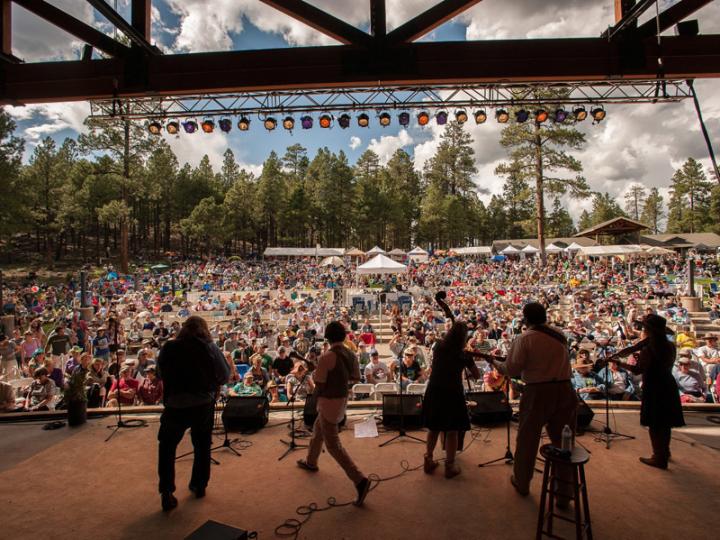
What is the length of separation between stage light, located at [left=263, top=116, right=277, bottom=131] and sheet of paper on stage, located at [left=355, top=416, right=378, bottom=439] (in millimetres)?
4837

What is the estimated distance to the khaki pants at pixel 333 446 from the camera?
9.87 feet

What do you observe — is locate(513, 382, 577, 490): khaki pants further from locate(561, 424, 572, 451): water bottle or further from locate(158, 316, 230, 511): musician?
locate(158, 316, 230, 511): musician

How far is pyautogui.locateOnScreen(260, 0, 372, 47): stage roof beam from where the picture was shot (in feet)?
11.0

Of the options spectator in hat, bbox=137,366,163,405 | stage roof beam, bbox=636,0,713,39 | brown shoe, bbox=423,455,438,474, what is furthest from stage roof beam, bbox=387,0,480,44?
spectator in hat, bbox=137,366,163,405

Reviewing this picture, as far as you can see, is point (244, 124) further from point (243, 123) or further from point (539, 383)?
point (539, 383)

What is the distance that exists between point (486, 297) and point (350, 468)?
16208mm

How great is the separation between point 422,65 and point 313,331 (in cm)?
874

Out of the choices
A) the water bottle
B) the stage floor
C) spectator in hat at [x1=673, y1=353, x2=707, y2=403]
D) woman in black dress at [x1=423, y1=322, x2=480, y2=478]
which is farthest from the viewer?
spectator in hat at [x1=673, y1=353, x2=707, y2=403]

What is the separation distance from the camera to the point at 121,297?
2019cm

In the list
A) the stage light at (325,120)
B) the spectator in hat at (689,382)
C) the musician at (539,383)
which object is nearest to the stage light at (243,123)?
the stage light at (325,120)

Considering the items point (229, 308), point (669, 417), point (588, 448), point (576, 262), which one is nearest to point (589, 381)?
point (588, 448)

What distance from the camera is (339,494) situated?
317cm

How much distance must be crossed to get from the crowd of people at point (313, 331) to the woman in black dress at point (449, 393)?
1092mm

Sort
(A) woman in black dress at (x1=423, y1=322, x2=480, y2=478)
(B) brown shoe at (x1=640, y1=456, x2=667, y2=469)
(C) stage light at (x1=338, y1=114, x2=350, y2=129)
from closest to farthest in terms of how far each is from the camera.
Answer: (A) woman in black dress at (x1=423, y1=322, x2=480, y2=478)
(B) brown shoe at (x1=640, y1=456, x2=667, y2=469)
(C) stage light at (x1=338, y1=114, x2=350, y2=129)
